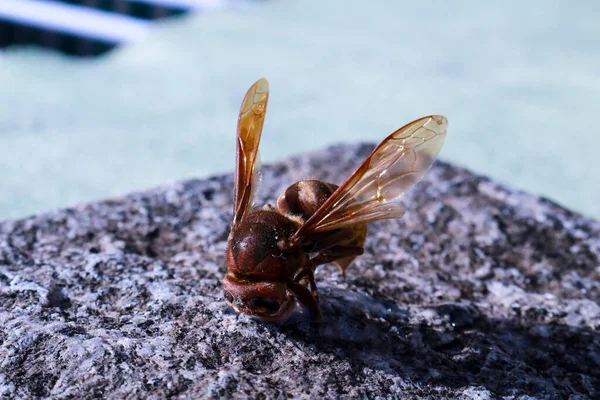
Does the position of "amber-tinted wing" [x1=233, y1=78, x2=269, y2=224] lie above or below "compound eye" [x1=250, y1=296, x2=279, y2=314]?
above

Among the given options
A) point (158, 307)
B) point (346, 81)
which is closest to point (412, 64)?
point (346, 81)

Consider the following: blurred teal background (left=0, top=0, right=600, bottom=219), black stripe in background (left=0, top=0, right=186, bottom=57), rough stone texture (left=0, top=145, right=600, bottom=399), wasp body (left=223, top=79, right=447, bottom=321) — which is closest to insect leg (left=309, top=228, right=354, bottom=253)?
wasp body (left=223, top=79, right=447, bottom=321)

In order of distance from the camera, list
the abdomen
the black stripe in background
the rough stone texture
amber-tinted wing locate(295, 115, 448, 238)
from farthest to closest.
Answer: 1. the black stripe in background
2. the abdomen
3. amber-tinted wing locate(295, 115, 448, 238)
4. the rough stone texture

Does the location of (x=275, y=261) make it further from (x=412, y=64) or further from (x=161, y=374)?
(x=412, y=64)

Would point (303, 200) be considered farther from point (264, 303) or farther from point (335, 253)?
point (264, 303)

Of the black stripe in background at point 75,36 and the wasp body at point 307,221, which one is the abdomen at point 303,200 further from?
the black stripe in background at point 75,36

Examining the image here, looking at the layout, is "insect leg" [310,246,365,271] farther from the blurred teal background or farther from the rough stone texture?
the blurred teal background
